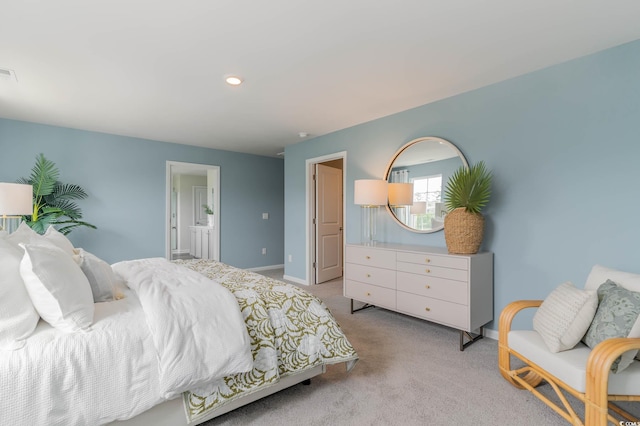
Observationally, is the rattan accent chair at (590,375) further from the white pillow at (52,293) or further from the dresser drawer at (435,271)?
the white pillow at (52,293)

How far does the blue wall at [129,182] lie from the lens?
13.2 feet

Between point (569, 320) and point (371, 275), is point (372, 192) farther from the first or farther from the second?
point (569, 320)

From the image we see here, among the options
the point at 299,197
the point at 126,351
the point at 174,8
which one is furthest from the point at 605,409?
the point at 299,197

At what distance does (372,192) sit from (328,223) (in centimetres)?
185

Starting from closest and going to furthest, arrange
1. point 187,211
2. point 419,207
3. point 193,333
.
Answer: point 193,333 → point 419,207 → point 187,211

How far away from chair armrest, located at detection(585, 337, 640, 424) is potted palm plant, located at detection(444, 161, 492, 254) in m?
1.28

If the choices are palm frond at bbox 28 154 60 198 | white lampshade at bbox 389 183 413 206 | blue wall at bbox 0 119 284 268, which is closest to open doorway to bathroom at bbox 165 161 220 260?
blue wall at bbox 0 119 284 268

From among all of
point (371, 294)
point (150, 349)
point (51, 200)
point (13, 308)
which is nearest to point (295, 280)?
point (371, 294)

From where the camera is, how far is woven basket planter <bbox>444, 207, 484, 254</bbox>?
2.67 m

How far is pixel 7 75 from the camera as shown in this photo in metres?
2.60

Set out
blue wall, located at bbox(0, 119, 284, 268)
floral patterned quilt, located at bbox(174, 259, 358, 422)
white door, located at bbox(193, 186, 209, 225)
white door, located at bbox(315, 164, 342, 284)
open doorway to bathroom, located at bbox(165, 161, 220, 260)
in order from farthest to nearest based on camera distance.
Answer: white door, located at bbox(193, 186, 209, 225)
open doorway to bathroom, located at bbox(165, 161, 220, 260)
white door, located at bbox(315, 164, 342, 284)
blue wall, located at bbox(0, 119, 284, 268)
floral patterned quilt, located at bbox(174, 259, 358, 422)

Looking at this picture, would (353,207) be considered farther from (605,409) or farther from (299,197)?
(605,409)

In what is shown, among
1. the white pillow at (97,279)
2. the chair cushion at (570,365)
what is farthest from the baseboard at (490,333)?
the white pillow at (97,279)

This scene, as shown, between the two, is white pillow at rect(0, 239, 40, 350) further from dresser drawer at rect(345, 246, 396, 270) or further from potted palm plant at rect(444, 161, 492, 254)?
potted palm plant at rect(444, 161, 492, 254)
